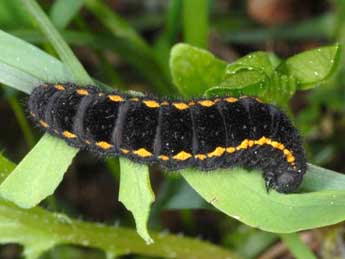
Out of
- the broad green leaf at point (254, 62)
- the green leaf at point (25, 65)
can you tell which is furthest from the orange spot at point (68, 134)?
the broad green leaf at point (254, 62)

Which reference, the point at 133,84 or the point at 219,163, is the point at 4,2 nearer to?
the point at 133,84

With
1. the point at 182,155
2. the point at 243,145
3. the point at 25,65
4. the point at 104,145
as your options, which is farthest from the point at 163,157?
the point at 25,65

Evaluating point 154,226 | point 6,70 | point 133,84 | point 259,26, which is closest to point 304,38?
point 259,26

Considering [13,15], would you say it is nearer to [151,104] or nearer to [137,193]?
[151,104]

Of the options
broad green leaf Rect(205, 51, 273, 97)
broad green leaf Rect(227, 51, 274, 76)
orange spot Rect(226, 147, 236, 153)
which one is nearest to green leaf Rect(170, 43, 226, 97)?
broad green leaf Rect(205, 51, 273, 97)

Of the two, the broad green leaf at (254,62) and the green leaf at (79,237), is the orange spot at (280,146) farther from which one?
the green leaf at (79,237)
